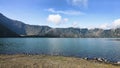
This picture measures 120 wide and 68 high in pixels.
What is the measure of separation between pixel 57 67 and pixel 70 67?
2707mm

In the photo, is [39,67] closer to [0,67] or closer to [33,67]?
[33,67]

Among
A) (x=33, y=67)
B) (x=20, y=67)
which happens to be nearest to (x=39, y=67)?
(x=33, y=67)

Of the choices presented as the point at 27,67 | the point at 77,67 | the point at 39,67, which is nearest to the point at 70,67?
the point at 77,67

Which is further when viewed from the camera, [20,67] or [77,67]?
[77,67]

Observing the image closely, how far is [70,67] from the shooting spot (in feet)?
109

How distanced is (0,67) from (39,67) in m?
6.52

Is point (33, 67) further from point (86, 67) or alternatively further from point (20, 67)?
point (86, 67)

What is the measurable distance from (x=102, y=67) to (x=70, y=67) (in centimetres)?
727

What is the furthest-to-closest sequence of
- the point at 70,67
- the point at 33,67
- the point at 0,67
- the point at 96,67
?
the point at 96,67, the point at 70,67, the point at 33,67, the point at 0,67

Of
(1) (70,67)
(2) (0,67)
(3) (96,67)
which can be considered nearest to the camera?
(2) (0,67)

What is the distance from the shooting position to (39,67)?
3094 cm

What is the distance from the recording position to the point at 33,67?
3083cm

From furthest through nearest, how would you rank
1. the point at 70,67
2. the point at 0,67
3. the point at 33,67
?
the point at 70,67, the point at 33,67, the point at 0,67

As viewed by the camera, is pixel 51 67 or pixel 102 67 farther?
pixel 102 67
